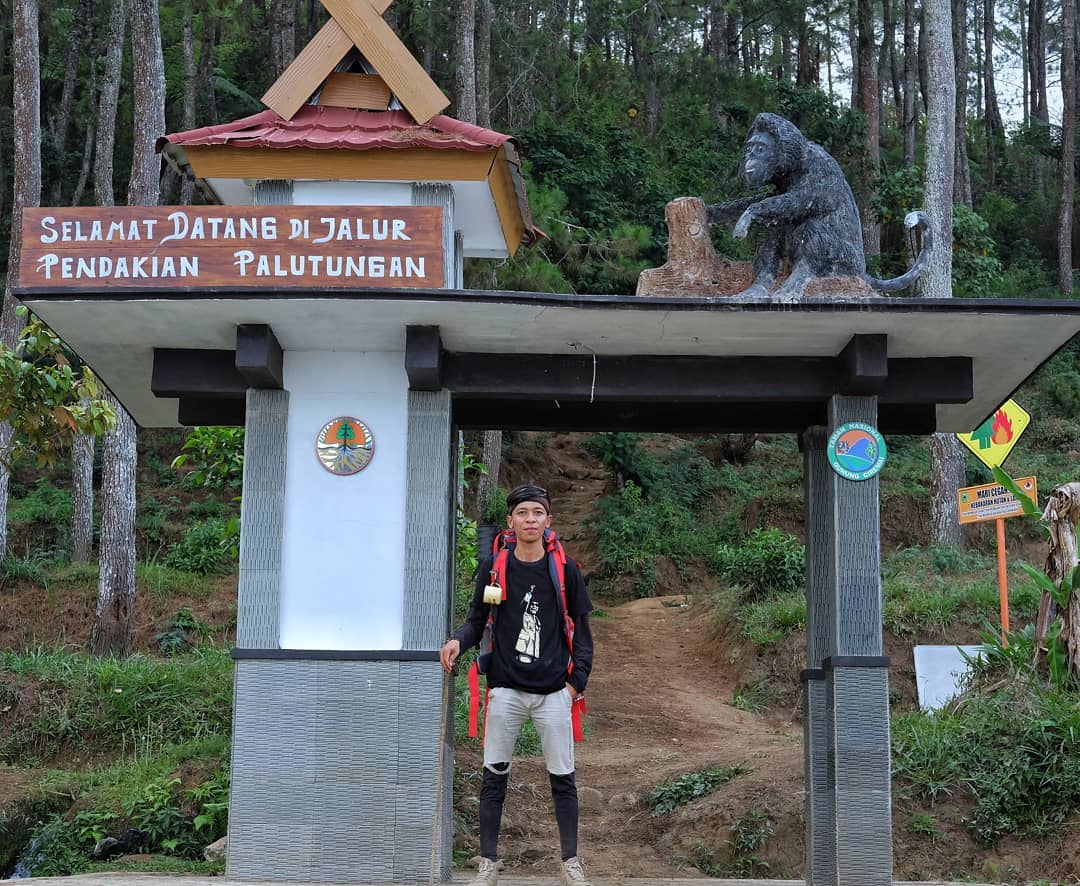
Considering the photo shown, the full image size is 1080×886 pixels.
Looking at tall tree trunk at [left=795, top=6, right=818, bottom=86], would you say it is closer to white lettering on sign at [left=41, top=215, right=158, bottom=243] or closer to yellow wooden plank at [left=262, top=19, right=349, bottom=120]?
yellow wooden plank at [left=262, top=19, right=349, bottom=120]

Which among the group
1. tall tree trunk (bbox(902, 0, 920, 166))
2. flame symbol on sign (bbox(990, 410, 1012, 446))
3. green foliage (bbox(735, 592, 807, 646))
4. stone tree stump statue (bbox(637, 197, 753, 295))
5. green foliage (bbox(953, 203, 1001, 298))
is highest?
tall tree trunk (bbox(902, 0, 920, 166))

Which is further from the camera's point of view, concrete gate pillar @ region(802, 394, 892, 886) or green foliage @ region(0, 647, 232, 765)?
green foliage @ region(0, 647, 232, 765)

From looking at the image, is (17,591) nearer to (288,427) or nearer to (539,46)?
(288,427)

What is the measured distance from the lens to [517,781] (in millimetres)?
11195

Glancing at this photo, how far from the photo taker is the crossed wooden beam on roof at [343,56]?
29.1 feet

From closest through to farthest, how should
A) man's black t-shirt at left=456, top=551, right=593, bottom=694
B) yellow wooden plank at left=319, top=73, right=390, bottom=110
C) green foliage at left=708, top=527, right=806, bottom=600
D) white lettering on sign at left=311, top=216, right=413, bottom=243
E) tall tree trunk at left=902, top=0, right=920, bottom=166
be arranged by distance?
man's black t-shirt at left=456, top=551, right=593, bottom=694 → white lettering on sign at left=311, top=216, right=413, bottom=243 → yellow wooden plank at left=319, top=73, right=390, bottom=110 → green foliage at left=708, top=527, right=806, bottom=600 → tall tree trunk at left=902, top=0, right=920, bottom=166

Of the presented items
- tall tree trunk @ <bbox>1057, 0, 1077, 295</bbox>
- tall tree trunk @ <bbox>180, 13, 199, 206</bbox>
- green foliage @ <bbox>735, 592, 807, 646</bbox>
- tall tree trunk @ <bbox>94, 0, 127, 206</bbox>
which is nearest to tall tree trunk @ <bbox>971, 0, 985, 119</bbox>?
tall tree trunk @ <bbox>1057, 0, 1077, 295</bbox>

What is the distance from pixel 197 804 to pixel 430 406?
4258 millimetres

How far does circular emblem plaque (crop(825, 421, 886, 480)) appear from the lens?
23.4 feet

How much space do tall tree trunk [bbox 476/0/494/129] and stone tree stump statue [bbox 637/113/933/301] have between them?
1527cm

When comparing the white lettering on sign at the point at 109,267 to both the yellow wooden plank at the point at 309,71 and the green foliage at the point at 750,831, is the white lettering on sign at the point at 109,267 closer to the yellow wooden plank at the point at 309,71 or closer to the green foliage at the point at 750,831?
the yellow wooden plank at the point at 309,71

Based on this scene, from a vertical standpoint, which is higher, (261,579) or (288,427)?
(288,427)

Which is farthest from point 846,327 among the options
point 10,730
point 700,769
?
point 10,730

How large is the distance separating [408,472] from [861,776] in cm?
288
